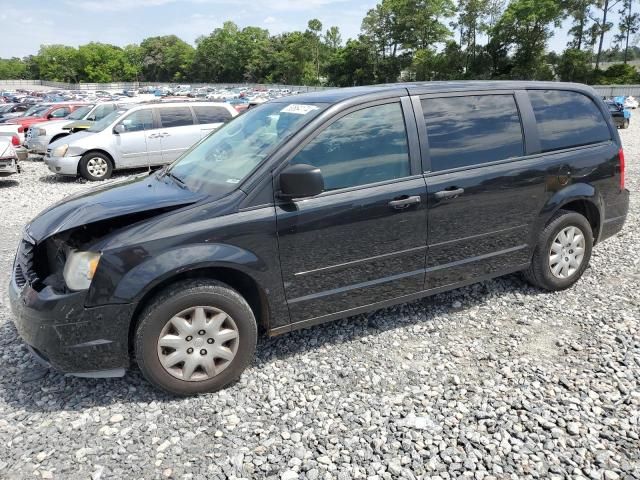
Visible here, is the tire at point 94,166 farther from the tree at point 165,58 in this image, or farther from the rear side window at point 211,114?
the tree at point 165,58

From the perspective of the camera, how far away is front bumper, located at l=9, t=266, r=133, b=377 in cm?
290

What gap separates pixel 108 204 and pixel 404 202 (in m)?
2.02

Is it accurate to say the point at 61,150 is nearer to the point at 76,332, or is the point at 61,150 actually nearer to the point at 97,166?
the point at 97,166

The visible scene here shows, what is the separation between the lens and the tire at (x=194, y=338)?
300 centimetres

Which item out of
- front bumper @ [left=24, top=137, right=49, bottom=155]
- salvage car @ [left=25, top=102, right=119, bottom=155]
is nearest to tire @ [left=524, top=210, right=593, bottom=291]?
salvage car @ [left=25, top=102, right=119, bottom=155]

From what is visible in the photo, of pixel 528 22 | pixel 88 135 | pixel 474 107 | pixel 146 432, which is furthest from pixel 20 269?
pixel 528 22

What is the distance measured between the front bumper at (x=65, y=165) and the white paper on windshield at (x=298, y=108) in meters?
9.34

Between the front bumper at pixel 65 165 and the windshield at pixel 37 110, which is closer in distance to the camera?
the front bumper at pixel 65 165

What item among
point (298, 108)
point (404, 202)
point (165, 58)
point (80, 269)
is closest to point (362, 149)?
point (404, 202)

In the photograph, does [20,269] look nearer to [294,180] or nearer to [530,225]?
[294,180]

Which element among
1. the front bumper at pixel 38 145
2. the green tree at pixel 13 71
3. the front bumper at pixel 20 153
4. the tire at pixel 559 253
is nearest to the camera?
the tire at pixel 559 253

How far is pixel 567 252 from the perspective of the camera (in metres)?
4.64

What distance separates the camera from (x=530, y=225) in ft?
14.1

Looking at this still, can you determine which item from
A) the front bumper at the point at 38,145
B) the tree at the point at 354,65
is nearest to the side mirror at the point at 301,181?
the front bumper at the point at 38,145
